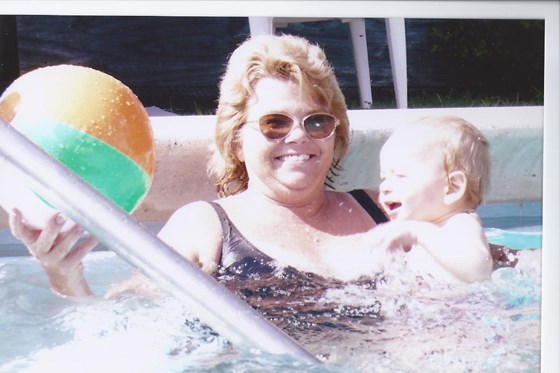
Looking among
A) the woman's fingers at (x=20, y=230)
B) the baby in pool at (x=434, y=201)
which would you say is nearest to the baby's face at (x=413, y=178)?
the baby in pool at (x=434, y=201)

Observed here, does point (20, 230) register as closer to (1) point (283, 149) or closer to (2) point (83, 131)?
(2) point (83, 131)

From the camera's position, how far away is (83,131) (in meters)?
2.04

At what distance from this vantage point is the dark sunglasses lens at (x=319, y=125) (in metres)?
2.26

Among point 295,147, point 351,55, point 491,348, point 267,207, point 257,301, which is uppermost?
point 351,55

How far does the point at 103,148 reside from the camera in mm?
2059

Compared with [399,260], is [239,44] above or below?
above

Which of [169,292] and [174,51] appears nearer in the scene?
[169,292]

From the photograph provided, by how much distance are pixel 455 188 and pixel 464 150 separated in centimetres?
10

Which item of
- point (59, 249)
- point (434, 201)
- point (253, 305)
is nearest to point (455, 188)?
point (434, 201)

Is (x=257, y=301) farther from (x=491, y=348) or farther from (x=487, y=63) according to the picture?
(x=487, y=63)

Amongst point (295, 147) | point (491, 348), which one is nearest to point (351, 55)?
point (295, 147)

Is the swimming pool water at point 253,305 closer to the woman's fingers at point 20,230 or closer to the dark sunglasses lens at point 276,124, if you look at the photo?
the woman's fingers at point 20,230

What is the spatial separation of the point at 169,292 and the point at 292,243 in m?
0.43

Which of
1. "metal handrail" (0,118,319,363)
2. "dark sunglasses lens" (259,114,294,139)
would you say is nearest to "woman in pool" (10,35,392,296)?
"dark sunglasses lens" (259,114,294,139)
